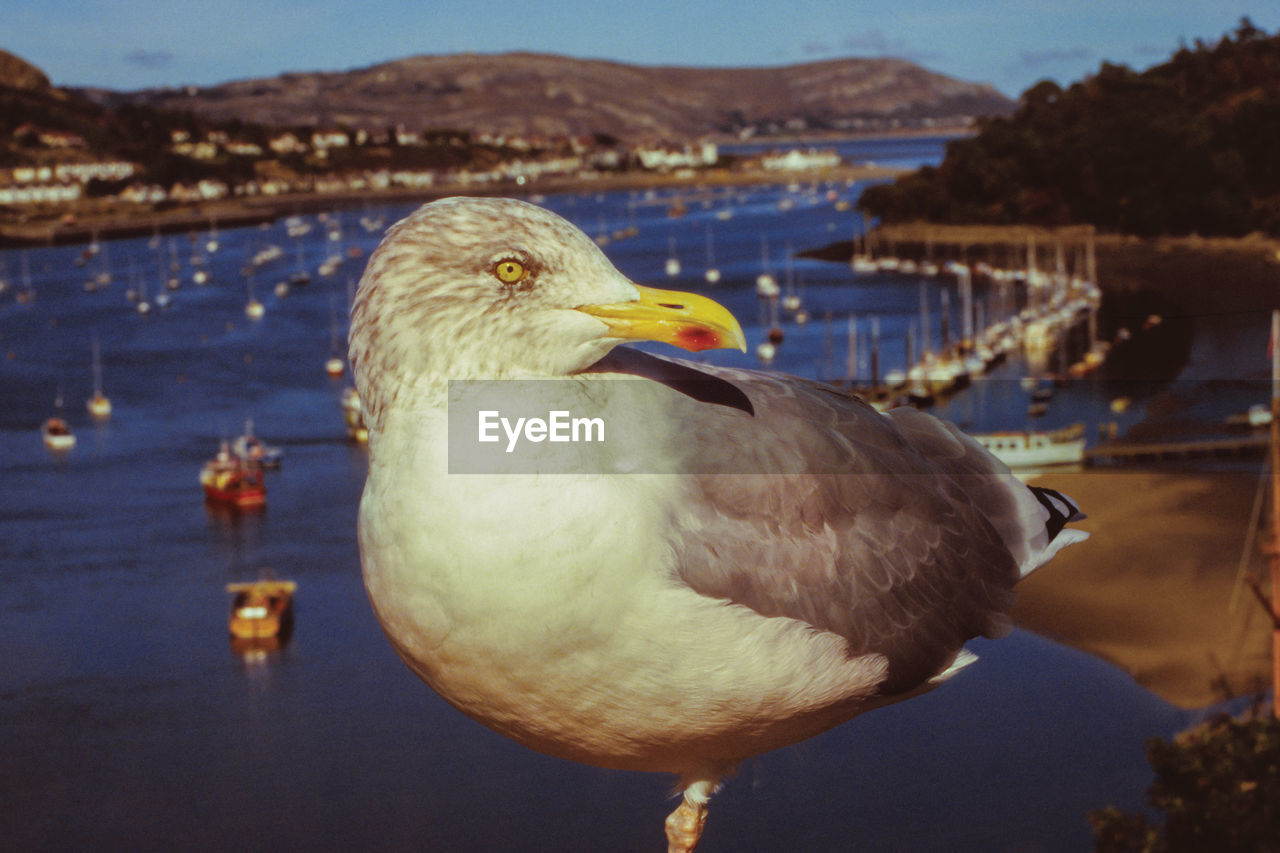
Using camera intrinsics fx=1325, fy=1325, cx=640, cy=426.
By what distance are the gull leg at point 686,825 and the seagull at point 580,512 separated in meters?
0.12

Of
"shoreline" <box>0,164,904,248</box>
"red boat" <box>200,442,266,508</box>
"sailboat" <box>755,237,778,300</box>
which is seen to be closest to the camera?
"red boat" <box>200,442,266,508</box>

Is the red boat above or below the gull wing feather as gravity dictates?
below

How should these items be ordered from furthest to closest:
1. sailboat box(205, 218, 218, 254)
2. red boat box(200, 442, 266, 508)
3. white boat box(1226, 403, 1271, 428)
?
1. sailboat box(205, 218, 218, 254)
2. red boat box(200, 442, 266, 508)
3. white boat box(1226, 403, 1271, 428)

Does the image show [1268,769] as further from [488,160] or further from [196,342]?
[488,160]

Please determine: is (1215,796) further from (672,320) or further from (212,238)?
(212,238)

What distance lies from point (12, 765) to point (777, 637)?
53.4ft

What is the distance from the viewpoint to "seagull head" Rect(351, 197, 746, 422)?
1.24 metres

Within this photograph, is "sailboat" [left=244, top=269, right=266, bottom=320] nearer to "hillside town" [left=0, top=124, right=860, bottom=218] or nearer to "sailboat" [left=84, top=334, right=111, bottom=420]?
"sailboat" [left=84, top=334, right=111, bottom=420]

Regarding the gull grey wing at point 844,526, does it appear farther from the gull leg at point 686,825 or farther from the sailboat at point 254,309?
the sailboat at point 254,309

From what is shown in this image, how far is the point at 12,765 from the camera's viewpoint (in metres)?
15.4

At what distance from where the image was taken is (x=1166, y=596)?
16219 mm

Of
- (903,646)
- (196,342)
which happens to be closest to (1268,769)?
(903,646)

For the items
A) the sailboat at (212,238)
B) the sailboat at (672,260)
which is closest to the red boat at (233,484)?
→ the sailboat at (672,260)

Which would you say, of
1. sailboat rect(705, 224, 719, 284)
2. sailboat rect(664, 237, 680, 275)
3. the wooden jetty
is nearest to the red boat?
the wooden jetty
